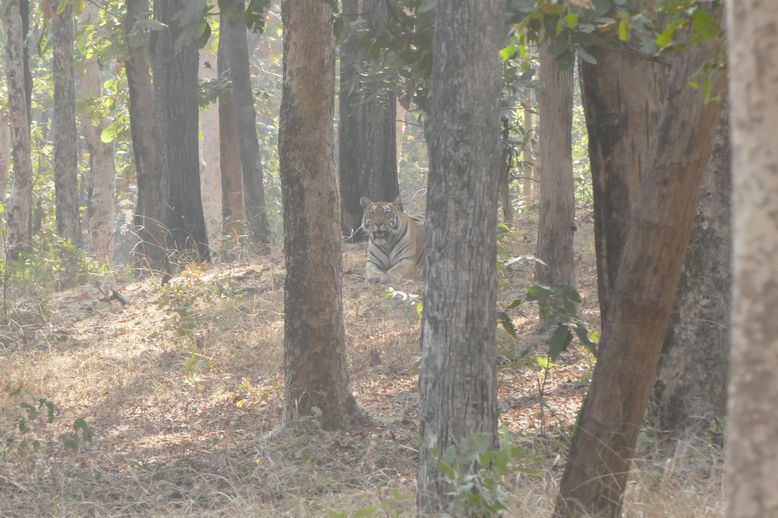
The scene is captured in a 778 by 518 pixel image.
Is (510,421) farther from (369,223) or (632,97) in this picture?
(369,223)

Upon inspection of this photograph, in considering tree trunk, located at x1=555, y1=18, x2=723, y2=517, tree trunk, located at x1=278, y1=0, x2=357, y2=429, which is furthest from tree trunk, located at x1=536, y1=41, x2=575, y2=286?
tree trunk, located at x1=555, y1=18, x2=723, y2=517

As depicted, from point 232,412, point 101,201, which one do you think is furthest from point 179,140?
point 232,412

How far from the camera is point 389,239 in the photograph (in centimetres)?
1421

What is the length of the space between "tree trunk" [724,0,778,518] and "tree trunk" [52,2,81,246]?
17.1 meters

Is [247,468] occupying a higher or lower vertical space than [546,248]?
lower

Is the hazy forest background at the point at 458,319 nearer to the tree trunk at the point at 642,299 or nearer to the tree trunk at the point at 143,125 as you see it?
the tree trunk at the point at 642,299

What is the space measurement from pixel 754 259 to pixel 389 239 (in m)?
12.1

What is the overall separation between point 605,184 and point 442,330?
187 cm

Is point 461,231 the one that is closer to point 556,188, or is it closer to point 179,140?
point 556,188

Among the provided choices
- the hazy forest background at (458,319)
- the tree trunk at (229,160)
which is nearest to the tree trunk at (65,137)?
the tree trunk at (229,160)

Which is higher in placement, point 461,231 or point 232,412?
point 461,231

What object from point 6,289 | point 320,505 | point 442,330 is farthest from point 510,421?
point 6,289

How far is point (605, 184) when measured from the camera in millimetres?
6070

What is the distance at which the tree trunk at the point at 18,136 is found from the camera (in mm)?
14648
